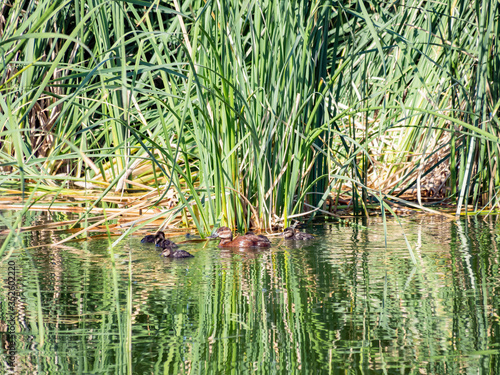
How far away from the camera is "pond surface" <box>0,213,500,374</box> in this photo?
176cm

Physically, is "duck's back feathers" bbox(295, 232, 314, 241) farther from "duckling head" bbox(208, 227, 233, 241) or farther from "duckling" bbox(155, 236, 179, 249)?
"duckling" bbox(155, 236, 179, 249)

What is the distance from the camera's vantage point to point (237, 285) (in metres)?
2.69

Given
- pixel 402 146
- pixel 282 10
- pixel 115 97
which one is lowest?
pixel 402 146

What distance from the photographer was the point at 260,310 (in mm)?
2279

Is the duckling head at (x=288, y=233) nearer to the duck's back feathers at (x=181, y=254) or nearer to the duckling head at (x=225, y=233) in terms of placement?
the duckling head at (x=225, y=233)

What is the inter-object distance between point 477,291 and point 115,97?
3.87 meters

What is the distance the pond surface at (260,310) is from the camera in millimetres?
1764

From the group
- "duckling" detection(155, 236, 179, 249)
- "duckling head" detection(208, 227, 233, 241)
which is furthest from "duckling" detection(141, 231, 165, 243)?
"duckling head" detection(208, 227, 233, 241)

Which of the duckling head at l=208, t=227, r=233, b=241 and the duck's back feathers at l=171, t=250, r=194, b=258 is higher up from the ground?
the duckling head at l=208, t=227, r=233, b=241

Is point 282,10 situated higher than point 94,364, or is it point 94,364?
point 282,10

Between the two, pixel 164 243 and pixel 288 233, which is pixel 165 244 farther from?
pixel 288 233

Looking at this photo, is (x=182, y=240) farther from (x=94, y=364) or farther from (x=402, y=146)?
(x=402, y=146)

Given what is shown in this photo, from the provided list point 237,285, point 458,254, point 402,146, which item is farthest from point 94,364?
point 402,146

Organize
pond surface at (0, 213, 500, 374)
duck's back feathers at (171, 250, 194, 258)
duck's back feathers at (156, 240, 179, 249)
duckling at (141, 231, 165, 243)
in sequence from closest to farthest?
pond surface at (0, 213, 500, 374)
duck's back feathers at (171, 250, 194, 258)
duck's back feathers at (156, 240, 179, 249)
duckling at (141, 231, 165, 243)
